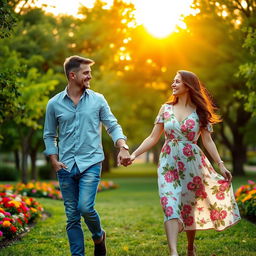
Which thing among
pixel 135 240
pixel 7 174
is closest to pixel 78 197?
pixel 135 240

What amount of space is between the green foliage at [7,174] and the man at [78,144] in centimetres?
2644

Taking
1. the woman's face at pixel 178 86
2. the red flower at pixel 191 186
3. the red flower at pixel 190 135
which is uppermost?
the woman's face at pixel 178 86

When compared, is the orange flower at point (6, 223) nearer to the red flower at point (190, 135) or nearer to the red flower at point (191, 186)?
the red flower at point (191, 186)

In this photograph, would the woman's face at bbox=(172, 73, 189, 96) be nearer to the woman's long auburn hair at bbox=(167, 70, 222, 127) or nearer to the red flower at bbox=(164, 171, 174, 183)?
the woman's long auburn hair at bbox=(167, 70, 222, 127)

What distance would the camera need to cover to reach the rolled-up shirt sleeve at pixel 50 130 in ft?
17.4

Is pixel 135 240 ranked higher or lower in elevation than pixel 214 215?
lower

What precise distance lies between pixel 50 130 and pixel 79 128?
351 millimetres

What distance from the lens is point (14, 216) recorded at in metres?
7.47

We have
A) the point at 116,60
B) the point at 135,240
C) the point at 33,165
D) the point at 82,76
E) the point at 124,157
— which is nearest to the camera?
the point at 82,76

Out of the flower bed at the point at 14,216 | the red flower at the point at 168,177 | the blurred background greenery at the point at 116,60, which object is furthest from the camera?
the blurred background greenery at the point at 116,60

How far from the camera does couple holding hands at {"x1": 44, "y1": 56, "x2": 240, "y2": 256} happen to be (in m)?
5.16

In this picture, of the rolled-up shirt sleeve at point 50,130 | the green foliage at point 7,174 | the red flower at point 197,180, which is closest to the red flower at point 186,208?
the red flower at point 197,180

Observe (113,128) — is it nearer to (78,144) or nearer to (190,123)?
(78,144)

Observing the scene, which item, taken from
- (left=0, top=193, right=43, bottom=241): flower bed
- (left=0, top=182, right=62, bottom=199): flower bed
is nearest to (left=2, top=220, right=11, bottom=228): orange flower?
(left=0, top=193, right=43, bottom=241): flower bed
